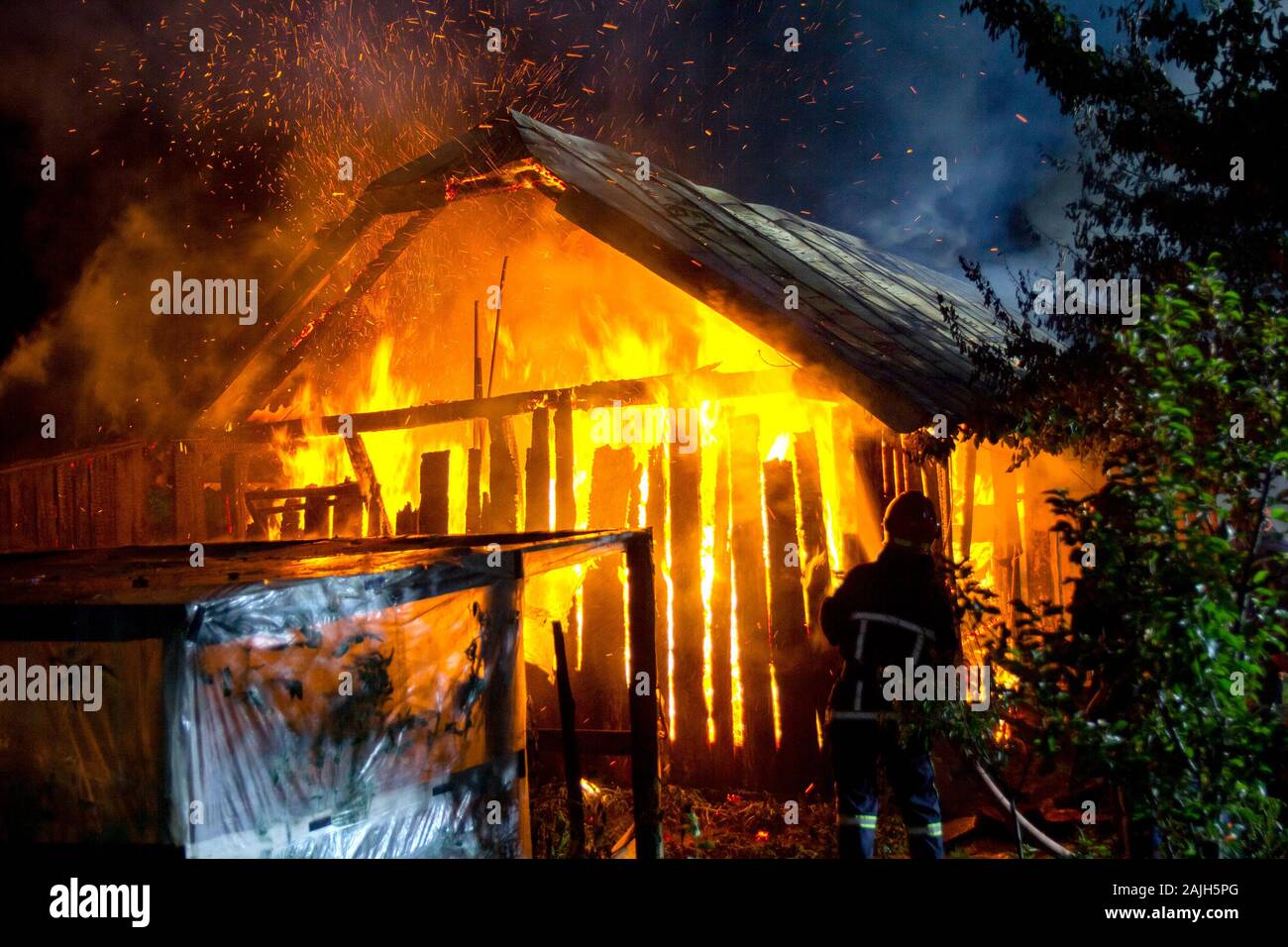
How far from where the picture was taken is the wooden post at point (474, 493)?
29.7 feet

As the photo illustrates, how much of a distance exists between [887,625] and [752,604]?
6.78ft

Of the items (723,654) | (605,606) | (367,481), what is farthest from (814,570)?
(367,481)

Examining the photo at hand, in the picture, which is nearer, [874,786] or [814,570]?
[874,786]

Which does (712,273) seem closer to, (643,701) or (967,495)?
(643,701)

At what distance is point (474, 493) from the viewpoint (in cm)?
910

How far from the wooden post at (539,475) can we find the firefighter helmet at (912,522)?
380 cm

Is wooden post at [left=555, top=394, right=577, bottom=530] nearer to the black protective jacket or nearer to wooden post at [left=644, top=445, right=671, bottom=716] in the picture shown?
wooden post at [left=644, top=445, right=671, bottom=716]

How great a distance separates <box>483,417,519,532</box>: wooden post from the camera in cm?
873

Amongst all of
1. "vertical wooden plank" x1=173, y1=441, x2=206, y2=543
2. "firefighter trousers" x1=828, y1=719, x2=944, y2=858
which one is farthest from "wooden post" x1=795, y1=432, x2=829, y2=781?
"vertical wooden plank" x1=173, y1=441, x2=206, y2=543

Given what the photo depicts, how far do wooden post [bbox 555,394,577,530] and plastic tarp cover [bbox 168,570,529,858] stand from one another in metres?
3.33

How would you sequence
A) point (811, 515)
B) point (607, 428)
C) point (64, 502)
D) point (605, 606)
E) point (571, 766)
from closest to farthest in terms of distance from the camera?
point (571, 766) → point (811, 515) → point (605, 606) → point (607, 428) → point (64, 502)

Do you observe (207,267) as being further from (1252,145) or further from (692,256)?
(1252,145)

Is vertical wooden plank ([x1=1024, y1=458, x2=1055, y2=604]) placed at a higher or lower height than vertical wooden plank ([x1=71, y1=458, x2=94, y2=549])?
lower

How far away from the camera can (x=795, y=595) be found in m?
7.28
